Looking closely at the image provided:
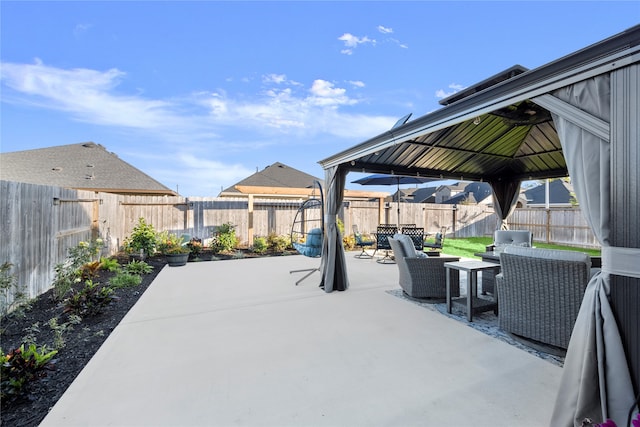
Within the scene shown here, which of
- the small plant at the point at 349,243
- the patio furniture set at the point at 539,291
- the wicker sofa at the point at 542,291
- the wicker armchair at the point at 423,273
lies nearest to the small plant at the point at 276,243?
the small plant at the point at 349,243

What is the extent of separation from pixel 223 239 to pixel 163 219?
77.0 inches

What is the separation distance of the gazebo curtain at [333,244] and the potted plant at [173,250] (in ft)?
12.3

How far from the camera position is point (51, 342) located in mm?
2699

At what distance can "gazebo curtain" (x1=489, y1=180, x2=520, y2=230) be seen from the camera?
7375mm

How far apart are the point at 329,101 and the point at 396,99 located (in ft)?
8.85

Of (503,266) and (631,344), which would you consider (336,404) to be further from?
(503,266)

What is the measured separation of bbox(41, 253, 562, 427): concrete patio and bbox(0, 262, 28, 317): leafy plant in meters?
1.06

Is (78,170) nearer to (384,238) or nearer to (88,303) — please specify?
(88,303)

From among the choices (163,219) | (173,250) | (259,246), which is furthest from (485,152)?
(163,219)

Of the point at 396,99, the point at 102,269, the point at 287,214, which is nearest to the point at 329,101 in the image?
the point at 396,99

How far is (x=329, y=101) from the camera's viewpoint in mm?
10766

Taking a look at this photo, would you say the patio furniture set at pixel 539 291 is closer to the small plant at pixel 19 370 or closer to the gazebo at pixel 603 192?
the gazebo at pixel 603 192

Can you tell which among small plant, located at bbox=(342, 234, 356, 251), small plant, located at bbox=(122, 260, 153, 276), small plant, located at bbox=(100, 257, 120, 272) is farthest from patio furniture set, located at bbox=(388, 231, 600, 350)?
small plant, located at bbox=(342, 234, 356, 251)

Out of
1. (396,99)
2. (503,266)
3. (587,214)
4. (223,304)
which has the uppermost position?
(396,99)
